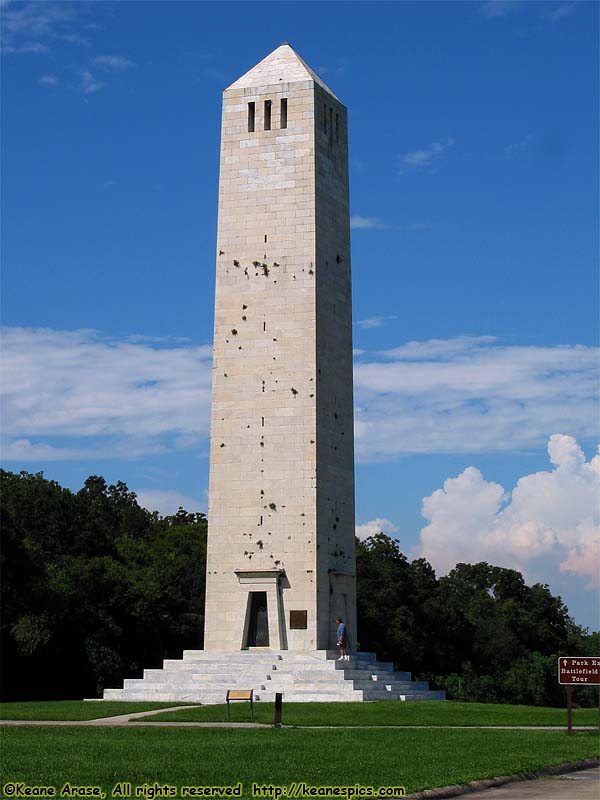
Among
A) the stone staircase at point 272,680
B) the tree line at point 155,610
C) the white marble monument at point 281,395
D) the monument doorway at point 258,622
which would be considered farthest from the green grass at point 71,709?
the tree line at point 155,610

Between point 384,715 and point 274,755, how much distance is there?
11.6 m

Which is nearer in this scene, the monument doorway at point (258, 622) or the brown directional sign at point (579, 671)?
the brown directional sign at point (579, 671)

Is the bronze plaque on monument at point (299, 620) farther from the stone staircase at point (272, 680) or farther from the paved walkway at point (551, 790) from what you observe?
the paved walkway at point (551, 790)

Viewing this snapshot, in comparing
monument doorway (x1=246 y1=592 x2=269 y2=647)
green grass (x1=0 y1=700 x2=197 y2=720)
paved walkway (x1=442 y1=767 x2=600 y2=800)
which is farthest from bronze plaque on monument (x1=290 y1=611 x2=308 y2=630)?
paved walkway (x1=442 y1=767 x2=600 y2=800)

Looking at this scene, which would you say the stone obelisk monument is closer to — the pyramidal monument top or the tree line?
the pyramidal monument top

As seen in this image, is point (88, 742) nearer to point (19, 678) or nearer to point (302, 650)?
point (302, 650)

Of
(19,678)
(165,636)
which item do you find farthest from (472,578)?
(19,678)

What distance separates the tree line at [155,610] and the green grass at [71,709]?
911cm

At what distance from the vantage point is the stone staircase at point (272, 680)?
34625mm

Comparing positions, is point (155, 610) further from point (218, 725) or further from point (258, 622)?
point (218, 725)

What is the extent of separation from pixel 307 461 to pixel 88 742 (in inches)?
820

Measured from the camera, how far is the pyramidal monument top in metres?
43.7

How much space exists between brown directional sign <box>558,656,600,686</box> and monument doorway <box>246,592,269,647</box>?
16033 millimetres

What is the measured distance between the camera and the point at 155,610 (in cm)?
5156
